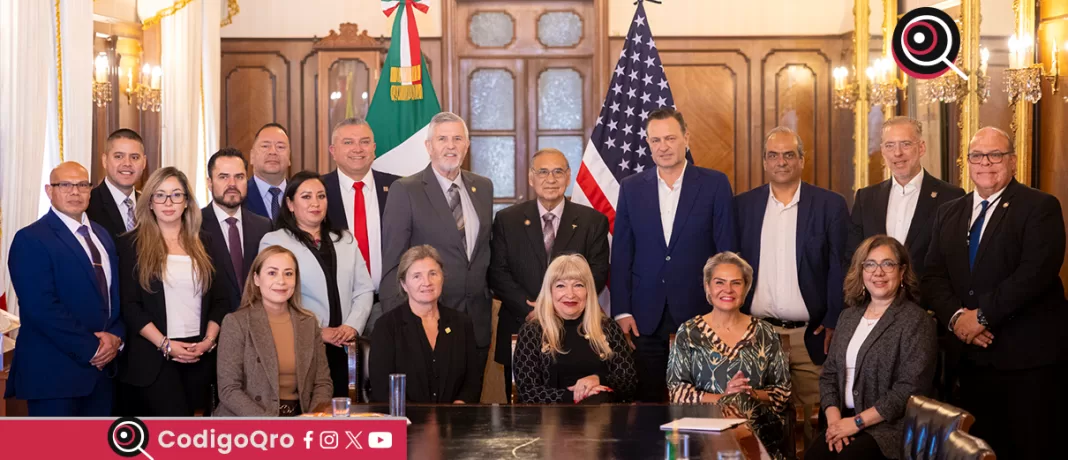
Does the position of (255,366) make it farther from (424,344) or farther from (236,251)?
(236,251)

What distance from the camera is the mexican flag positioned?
6543 mm

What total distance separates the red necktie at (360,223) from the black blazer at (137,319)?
3.23 feet

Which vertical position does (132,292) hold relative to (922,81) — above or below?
below

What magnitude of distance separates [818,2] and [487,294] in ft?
16.5

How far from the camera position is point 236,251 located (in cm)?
472

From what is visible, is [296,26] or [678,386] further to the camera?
[296,26]

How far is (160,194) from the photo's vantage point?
172 inches

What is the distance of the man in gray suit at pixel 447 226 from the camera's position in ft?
15.9

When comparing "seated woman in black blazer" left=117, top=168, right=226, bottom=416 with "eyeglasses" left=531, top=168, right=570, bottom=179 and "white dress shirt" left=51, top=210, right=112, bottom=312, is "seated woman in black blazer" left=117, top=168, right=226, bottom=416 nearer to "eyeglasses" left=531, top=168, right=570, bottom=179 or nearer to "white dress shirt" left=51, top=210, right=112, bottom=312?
"white dress shirt" left=51, top=210, right=112, bottom=312

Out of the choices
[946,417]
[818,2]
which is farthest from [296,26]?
[946,417]

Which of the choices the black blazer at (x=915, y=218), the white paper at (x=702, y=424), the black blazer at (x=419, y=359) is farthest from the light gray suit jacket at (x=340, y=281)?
the black blazer at (x=915, y=218)

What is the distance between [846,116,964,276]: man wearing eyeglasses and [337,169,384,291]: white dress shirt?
206 cm

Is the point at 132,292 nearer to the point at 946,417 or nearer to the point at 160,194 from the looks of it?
the point at 160,194

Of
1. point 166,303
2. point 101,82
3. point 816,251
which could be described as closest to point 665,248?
point 816,251
